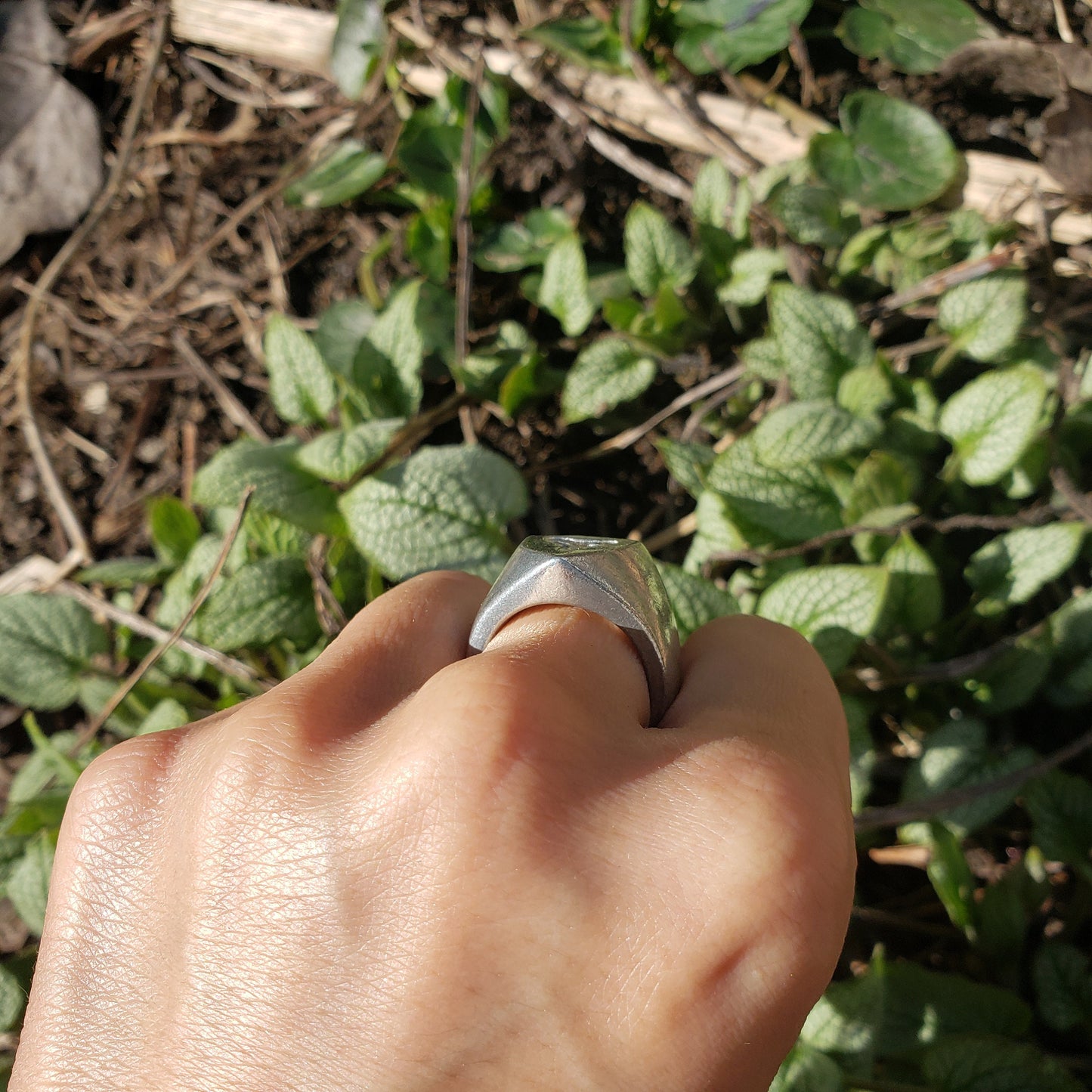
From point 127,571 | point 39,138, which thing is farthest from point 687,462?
point 39,138

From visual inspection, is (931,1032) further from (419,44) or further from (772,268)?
(419,44)

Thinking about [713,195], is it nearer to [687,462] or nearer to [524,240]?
[524,240]

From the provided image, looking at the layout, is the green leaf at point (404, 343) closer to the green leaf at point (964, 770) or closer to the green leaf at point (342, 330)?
the green leaf at point (342, 330)

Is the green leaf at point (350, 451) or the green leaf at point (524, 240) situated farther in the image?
the green leaf at point (524, 240)

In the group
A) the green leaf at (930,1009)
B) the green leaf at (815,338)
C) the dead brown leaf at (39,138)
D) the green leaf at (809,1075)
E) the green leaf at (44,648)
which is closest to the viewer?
the green leaf at (809,1075)

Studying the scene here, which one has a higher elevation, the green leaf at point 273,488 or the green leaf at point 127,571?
the green leaf at point 273,488

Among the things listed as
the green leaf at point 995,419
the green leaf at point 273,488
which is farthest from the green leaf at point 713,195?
the green leaf at point 273,488

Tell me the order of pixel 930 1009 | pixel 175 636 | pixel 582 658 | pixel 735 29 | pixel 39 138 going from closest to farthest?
pixel 582 658, pixel 930 1009, pixel 175 636, pixel 735 29, pixel 39 138
